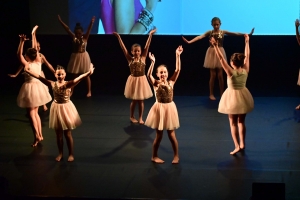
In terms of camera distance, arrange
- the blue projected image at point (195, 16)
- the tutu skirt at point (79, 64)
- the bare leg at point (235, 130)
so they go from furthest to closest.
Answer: the blue projected image at point (195, 16) → the tutu skirt at point (79, 64) → the bare leg at point (235, 130)

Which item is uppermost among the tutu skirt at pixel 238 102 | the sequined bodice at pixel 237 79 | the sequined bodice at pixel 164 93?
the sequined bodice at pixel 237 79

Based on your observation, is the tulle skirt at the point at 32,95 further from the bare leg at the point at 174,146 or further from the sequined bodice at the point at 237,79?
the sequined bodice at the point at 237,79

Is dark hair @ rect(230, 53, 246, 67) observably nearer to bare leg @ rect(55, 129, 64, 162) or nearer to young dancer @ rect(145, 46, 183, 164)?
young dancer @ rect(145, 46, 183, 164)

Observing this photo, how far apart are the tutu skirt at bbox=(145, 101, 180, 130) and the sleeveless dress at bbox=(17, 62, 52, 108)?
1453 millimetres

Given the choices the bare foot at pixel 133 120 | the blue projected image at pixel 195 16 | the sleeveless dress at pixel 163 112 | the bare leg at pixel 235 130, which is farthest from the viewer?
the blue projected image at pixel 195 16

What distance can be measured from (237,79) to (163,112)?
35.2 inches

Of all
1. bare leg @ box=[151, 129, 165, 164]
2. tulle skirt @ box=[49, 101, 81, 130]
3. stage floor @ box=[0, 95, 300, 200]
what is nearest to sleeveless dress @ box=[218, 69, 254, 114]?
stage floor @ box=[0, 95, 300, 200]

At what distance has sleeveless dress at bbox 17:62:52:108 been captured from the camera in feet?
19.1

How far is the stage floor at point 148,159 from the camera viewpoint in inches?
184

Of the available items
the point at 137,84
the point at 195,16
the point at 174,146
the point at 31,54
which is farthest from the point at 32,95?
the point at 195,16

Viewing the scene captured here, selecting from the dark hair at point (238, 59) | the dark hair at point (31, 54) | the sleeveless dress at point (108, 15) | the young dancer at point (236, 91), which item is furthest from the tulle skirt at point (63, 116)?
the sleeveless dress at point (108, 15)

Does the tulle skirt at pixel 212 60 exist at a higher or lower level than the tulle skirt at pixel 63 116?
higher

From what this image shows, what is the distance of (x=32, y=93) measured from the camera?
19.2 ft

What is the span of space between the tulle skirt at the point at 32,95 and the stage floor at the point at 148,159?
50 centimetres
